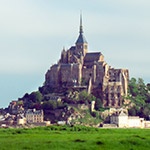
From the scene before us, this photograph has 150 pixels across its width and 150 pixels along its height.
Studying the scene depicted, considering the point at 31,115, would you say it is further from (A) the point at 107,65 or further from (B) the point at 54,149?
(B) the point at 54,149

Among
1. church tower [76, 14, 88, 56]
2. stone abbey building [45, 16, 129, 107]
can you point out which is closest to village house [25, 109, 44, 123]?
stone abbey building [45, 16, 129, 107]

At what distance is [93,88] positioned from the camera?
145375 millimetres

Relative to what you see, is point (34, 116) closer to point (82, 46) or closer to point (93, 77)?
point (93, 77)

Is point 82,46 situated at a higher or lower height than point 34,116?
higher

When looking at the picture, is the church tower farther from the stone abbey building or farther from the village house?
the village house

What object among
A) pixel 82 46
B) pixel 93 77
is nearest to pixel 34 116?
pixel 93 77

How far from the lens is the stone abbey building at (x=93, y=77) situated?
5635 inches

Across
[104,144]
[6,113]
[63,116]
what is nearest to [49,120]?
[63,116]

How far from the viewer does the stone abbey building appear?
143 meters

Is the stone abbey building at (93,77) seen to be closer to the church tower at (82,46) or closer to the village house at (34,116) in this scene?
the church tower at (82,46)

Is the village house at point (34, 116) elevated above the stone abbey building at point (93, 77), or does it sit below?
below

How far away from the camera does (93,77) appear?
146250 millimetres

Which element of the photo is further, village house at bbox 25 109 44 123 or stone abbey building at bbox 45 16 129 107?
stone abbey building at bbox 45 16 129 107

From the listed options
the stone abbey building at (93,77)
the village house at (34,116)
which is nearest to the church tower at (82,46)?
the stone abbey building at (93,77)
